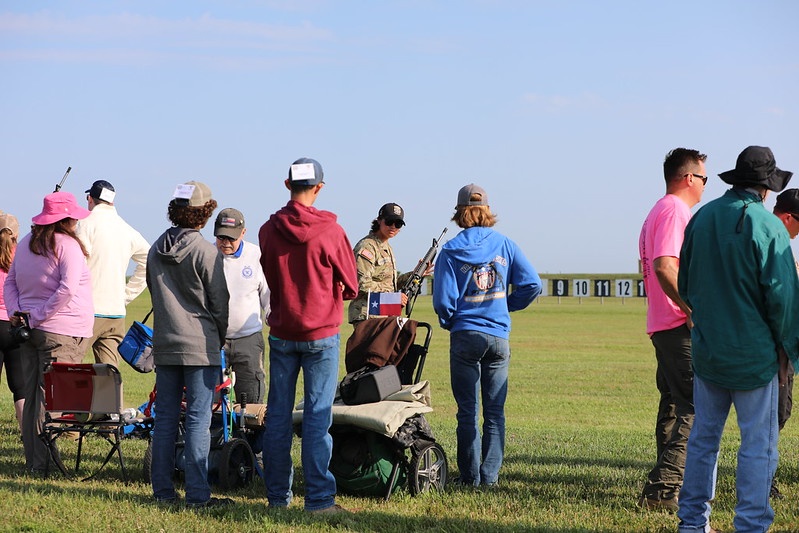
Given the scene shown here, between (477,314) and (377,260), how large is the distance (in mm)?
1741

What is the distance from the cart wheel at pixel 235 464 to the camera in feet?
22.8

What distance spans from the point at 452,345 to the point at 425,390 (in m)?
0.39

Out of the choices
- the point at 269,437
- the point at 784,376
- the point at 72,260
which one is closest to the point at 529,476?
the point at 269,437

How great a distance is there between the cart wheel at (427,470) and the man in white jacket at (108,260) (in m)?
3.44

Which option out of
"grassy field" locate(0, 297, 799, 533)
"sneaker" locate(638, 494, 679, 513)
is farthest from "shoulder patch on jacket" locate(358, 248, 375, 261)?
"sneaker" locate(638, 494, 679, 513)

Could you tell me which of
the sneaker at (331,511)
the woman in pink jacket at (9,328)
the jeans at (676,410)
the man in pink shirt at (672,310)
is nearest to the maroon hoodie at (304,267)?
the sneaker at (331,511)

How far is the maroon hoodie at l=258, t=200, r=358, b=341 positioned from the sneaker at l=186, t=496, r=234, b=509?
1.07 meters

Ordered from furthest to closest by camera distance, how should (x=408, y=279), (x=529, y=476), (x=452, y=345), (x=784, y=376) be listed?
1. (x=408, y=279)
2. (x=529, y=476)
3. (x=452, y=345)
4. (x=784, y=376)

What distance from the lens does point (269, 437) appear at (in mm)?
6176

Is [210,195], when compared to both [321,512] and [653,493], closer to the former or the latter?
[321,512]

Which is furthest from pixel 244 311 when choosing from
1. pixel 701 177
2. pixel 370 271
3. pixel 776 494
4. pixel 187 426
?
pixel 776 494

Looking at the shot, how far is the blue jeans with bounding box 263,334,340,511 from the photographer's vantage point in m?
6.02

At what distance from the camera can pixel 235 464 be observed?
7125mm

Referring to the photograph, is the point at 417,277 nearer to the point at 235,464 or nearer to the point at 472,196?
the point at 472,196
